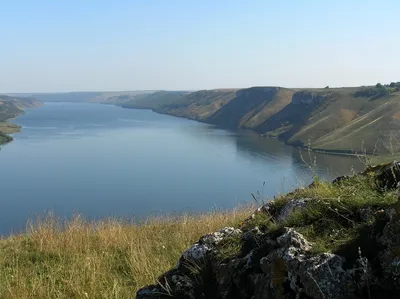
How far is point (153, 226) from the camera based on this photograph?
8.05 meters

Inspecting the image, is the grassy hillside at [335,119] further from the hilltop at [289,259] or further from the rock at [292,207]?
the rock at [292,207]

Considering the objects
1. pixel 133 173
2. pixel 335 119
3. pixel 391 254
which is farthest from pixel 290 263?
pixel 335 119

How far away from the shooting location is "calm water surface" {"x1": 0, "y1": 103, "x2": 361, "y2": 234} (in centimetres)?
5200

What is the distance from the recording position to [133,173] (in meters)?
73.5

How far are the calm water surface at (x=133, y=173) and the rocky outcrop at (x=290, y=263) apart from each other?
28.8 m

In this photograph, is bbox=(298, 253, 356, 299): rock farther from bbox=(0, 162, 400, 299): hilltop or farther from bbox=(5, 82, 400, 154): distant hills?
bbox=(5, 82, 400, 154): distant hills

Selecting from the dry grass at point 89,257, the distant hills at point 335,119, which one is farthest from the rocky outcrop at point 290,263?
the distant hills at point 335,119

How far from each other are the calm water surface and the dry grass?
84.1 feet

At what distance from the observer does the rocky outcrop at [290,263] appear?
7.59 ft

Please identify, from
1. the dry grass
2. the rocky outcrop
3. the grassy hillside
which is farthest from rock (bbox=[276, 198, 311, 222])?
the grassy hillside

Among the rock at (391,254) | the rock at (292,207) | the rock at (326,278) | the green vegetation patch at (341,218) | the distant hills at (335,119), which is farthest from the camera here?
the distant hills at (335,119)

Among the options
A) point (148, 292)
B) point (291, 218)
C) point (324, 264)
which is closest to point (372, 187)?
point (291, 218)

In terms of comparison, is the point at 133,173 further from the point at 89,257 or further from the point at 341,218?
the point at 341,218

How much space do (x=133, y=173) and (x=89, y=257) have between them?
69235 millimetres
